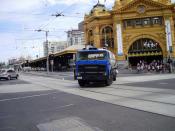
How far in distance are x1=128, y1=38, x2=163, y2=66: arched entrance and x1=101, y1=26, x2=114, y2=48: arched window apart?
5.41 metres

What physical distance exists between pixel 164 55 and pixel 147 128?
59.3m

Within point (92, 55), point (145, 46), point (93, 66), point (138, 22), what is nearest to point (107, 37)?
point (138, 22)

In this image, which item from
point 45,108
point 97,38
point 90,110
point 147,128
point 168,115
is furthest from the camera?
point 97,38

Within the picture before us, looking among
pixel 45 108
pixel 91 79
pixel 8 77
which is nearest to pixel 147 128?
pixel 45 108

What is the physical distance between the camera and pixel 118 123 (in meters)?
8.53

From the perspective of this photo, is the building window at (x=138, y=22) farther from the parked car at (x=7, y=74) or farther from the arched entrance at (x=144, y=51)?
the parked car at (x=7, y=74)

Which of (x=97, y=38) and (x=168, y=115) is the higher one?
(x=97, y=38)

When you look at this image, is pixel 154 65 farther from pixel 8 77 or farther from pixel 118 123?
pixel 118 123

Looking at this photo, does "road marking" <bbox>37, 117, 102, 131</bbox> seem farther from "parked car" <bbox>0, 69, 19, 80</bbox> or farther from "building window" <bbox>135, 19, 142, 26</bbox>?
"building window" <bbox>135, 19, 142, 26</bbox>

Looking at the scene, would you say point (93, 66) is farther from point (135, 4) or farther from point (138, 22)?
point (135, 4)

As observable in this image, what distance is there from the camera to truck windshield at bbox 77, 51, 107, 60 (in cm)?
2220

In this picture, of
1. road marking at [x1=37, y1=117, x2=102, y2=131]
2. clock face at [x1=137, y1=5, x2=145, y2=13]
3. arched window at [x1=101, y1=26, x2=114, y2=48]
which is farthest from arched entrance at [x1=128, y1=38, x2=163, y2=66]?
road marking at [x1=37, y1=117, x2=102, y2=131]

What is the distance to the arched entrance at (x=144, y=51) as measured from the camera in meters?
66.4

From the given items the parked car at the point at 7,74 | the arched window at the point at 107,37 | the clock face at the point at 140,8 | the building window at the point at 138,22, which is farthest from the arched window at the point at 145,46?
the parked car at the point at 7,74
